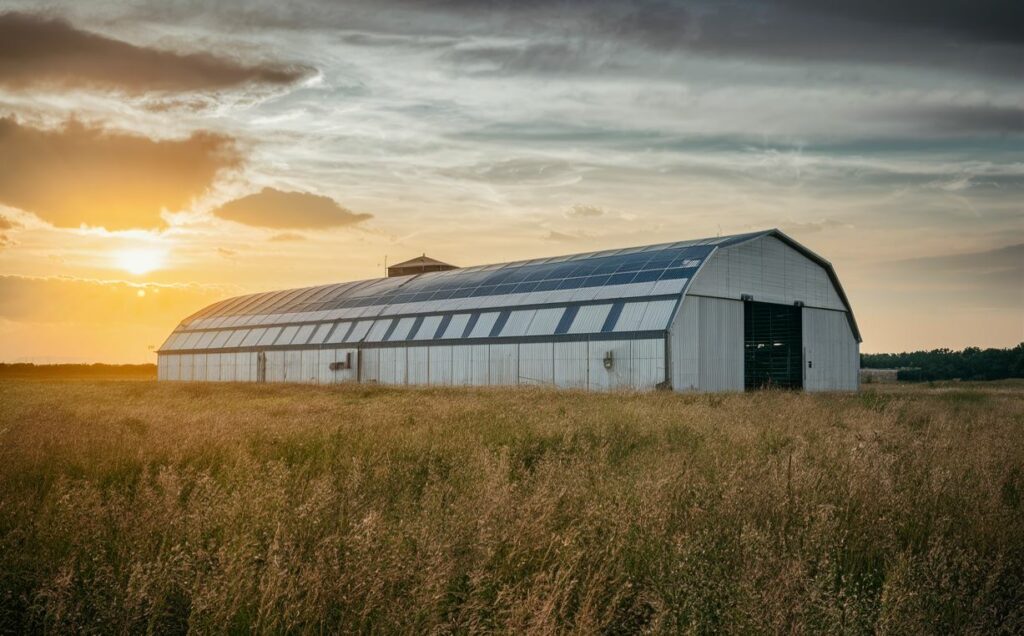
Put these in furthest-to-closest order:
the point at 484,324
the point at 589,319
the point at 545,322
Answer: the point at 484,324
the point at 545,322
the point at 589,319

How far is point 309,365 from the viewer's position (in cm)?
5969

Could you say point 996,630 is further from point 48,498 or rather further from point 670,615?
point 48,498

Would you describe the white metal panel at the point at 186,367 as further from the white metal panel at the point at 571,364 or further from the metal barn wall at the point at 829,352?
the metal barn wall at the point at 829,352

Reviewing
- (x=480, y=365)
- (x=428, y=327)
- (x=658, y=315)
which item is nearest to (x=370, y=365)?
(x=428, y=327)

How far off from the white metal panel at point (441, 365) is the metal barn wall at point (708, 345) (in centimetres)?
1524

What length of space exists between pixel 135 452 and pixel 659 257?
3608cm

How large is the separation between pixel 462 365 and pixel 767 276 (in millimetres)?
18938

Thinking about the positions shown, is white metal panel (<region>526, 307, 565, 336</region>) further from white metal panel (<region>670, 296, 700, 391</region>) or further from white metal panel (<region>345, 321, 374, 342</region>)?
white metal panel (<region>345, 321, 374, 342</region>)

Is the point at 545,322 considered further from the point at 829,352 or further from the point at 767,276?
the point at 829,352

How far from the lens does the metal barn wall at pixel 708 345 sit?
4053cm

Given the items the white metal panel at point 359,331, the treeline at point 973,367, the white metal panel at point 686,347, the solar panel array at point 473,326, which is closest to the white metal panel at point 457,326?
the solar panel array at point 473,326

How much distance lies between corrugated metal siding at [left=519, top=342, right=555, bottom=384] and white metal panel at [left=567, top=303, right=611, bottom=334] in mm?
1829

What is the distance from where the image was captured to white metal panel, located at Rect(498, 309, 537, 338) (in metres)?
46.8

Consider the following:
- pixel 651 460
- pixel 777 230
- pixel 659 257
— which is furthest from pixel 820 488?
pixel 777 230
